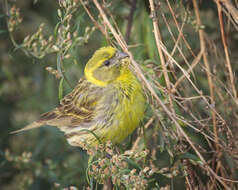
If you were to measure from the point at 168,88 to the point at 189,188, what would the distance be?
1.94ft

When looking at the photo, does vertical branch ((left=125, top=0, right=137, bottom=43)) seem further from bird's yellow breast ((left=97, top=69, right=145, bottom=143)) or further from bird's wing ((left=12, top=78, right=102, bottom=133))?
bird's wing ((left=12, top=78, right=102, bottom=133))

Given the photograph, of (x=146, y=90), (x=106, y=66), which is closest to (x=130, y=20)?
(x=106, y=66)

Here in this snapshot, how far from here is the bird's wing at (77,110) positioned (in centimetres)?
316

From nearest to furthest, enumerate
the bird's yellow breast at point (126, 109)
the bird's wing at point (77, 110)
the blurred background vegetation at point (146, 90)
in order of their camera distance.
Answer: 1. the blurred background vegetation at point (146, 90)
2. the bird's yellow breast at point (126, 109)
3. the bird's wing at point (77, 110)

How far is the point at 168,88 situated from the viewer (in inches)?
93.9

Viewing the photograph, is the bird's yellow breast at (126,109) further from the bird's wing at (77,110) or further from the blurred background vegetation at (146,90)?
the bird's wing at (77,110)

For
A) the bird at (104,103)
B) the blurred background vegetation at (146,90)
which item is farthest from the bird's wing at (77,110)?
the blurred background vegetation at (146,90)

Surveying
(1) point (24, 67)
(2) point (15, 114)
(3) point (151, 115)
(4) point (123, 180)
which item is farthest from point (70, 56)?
(1) point (24, 67)

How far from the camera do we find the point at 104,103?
299 cm

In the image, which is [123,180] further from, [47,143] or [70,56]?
[47,143]

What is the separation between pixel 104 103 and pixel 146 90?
52 centimetres

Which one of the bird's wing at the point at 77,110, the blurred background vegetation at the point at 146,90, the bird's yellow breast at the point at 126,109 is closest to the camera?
the blurred background vegetation at the point at 146,90

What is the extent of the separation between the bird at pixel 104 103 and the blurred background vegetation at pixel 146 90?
0.11 metres

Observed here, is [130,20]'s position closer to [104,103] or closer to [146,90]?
[104,103]
